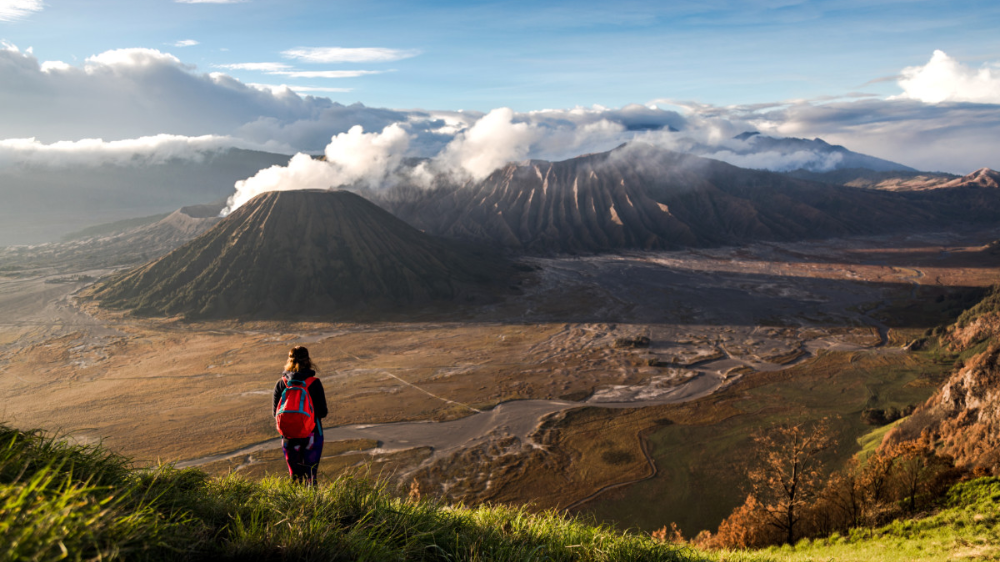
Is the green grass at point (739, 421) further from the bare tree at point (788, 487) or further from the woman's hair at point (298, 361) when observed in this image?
the woman's hair at point (298, 361)

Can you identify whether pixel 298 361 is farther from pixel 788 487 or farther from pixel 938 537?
pixel 788 487

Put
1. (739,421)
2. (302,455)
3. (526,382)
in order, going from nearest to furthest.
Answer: (302,455) → (739,421) → (526,382)

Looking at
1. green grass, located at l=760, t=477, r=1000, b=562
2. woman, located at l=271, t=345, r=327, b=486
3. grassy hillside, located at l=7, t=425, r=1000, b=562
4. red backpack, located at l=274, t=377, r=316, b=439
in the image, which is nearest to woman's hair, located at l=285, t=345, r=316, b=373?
woman, located at l=271, t=345, r=327, b=486

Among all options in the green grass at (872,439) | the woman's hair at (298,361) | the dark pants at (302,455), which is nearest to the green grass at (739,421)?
the green grass at (872,439)

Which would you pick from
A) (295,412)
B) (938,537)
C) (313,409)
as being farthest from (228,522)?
(938,537)

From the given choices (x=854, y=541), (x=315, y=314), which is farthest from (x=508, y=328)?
(x=854, y=541)
